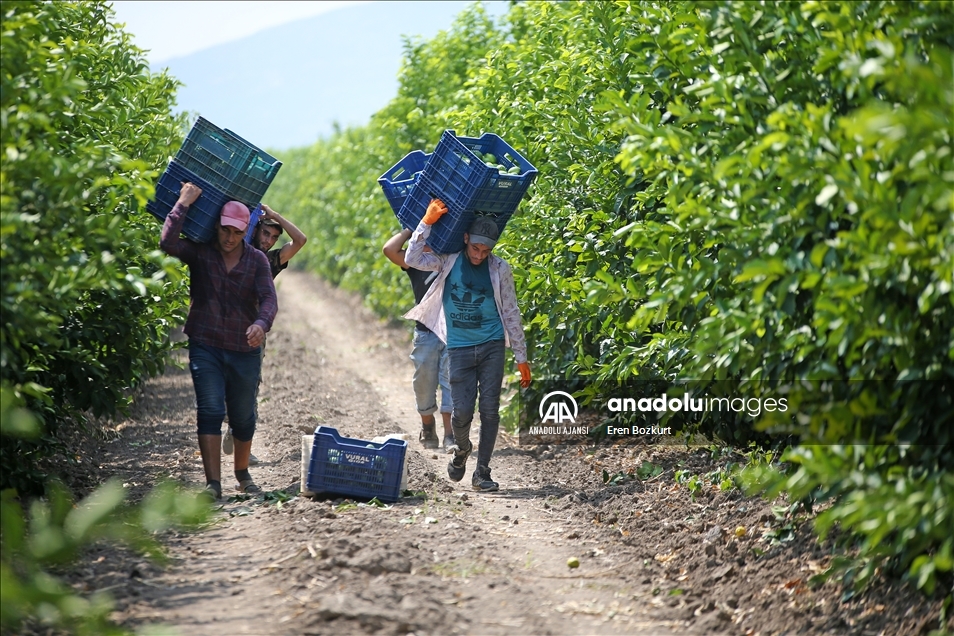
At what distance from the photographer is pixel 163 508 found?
3.68 metres

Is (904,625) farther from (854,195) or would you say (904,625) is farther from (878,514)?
(854,195)

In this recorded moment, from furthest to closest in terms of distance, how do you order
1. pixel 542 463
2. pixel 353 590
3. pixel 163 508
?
pixel 542 463 < pixel 353 590 < pixel 163 508

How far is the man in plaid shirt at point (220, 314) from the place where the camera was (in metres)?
6.69

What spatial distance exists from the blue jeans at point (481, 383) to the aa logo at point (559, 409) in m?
1.80

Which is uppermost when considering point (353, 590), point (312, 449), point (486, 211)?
point (486, 211)

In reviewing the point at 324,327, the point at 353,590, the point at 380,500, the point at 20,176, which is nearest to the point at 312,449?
the point at 380,500

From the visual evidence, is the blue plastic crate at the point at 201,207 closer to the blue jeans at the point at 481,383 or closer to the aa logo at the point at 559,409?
the blue jeans at the point at 481,383

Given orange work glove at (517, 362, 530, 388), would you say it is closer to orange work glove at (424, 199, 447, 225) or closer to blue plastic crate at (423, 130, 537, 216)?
blue plastic crate at (423, 130, 537, 216)

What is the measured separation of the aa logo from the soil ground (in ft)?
1.86

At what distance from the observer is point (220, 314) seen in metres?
6.77

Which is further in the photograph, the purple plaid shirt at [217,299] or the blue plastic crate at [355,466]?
the purple plaid shirt at [217,299]

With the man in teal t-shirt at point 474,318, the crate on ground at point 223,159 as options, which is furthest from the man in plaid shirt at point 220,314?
the man in teal t-shirt at point 474,318

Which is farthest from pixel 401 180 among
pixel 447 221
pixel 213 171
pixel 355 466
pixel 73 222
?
pixel 73 222

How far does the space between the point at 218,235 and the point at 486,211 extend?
182cm
